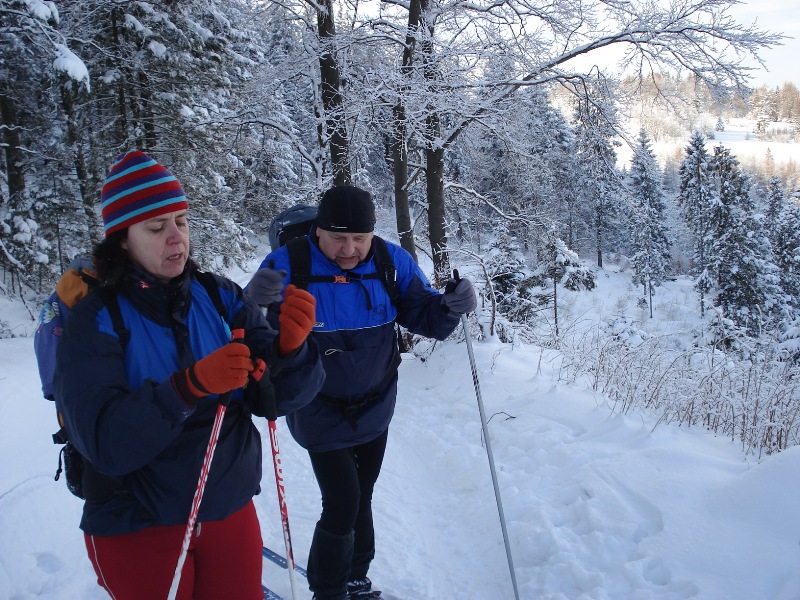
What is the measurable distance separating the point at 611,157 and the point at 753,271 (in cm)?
2797

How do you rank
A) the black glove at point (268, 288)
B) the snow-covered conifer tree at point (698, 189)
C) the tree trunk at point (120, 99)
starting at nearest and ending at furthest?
the black glove at point (268, 288)
the tree trunk at point (120, 99)
the snow-covered conifer tree at point (698, 189)

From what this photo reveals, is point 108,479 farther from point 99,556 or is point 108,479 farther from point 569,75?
point 569,75

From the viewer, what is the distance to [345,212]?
269 centimetres

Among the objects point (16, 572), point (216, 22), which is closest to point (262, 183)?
point (216, 22)

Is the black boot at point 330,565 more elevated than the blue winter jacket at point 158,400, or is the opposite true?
the blue winter jacket at point 158,400

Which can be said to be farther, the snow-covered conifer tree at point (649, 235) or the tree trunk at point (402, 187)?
the snow-covered conifer tree at point (649, 235)

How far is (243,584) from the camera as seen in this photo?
6.19 ft

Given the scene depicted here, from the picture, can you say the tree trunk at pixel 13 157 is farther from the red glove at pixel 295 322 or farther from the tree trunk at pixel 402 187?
the red glove at pixel 295 322

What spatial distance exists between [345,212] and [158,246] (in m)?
1.05

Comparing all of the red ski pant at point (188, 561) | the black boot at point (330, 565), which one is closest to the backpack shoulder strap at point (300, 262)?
the red ski pant at point (188, 561)

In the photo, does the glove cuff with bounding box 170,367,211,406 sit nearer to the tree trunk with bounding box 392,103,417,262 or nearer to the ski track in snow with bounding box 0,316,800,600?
the ski track in snow with bounding box 0,316,800,600

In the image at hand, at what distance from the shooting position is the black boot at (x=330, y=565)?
2721 mm

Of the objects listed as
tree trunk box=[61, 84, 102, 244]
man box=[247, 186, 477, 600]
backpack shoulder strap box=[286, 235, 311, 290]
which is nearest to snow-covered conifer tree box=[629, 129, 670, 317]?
tree trunk box=[61, 84, 102, 244]

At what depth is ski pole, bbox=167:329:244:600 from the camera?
1.68 metres
